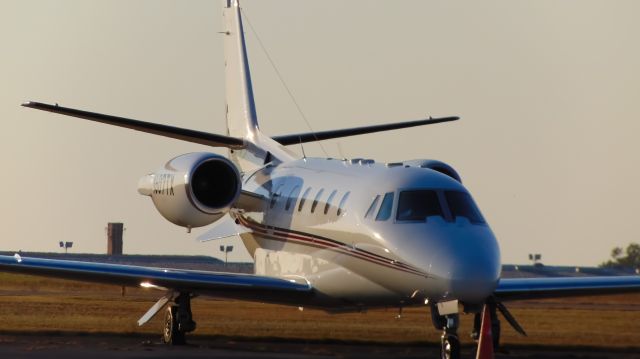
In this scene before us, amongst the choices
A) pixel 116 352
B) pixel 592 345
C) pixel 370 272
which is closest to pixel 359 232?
pixel 370 272

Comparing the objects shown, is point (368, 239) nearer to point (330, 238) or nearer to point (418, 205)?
point (418, 205)

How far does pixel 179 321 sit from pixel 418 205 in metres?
6.12

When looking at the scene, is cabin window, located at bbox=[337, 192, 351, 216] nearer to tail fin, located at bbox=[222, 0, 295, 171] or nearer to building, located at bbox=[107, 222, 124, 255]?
tail fin, located at bbox=[222, 0, 295, 171]

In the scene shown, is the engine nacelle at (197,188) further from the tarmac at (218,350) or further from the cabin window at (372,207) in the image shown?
the cabin window at (372,207)

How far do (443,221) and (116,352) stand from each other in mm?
5862

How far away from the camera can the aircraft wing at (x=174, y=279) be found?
24297mm

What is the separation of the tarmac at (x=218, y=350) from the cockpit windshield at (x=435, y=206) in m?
2.80

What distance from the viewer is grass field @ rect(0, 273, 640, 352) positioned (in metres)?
29.1

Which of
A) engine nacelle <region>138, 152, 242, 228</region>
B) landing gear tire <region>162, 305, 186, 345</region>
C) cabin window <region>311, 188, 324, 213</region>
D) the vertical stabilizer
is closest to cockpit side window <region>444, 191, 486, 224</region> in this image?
cabin window <region>311, 188, 324, 213</region>

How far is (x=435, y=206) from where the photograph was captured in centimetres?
2222

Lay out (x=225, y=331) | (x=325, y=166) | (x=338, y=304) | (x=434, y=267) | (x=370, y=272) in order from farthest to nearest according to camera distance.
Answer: (x=225, y=331)
(x=325, y=166)
(x=338, y=304)
(x=370, y=272)
(x=434, y=267)

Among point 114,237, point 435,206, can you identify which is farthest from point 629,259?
point 435,206

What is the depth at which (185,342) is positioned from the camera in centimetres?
2681

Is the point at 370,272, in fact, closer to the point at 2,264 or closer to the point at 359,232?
the point at 359,232
